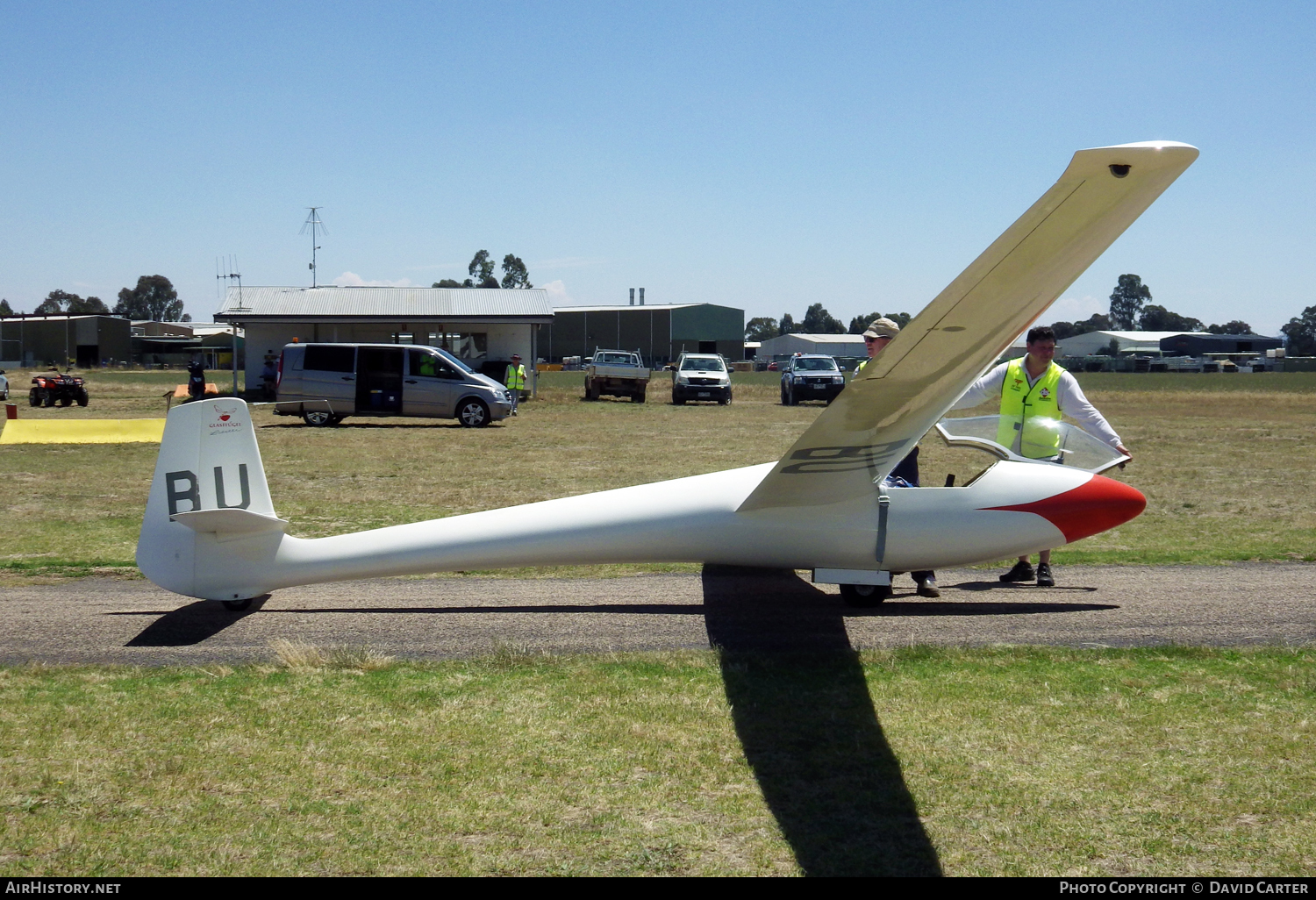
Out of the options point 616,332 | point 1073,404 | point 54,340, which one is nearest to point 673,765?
point 1073,404

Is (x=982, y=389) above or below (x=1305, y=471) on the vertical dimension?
above

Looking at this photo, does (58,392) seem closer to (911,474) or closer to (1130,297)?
(911,474)

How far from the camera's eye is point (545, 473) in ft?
49.1

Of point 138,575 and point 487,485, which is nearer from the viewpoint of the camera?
point 138,575

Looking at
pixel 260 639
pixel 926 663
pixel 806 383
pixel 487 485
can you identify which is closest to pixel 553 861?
pixel 926 663

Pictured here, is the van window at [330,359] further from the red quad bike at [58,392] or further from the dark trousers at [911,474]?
the dark trousers at [911,474]

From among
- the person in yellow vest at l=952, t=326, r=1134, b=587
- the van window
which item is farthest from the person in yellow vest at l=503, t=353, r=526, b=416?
the person in yellow vest at l=952, t=326, r=1134, b=587

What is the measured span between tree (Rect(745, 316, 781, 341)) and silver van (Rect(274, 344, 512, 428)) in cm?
16578

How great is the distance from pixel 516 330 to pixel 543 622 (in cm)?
2883

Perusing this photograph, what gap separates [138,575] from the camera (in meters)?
8.27

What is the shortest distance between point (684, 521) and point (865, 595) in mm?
1499

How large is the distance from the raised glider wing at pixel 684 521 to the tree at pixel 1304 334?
17963 centimetres

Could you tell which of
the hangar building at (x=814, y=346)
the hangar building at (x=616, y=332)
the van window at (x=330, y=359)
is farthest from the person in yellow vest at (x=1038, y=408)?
the hangar building at (x=814, y=346)

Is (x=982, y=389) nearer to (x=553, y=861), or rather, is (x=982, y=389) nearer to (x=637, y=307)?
(x=553, y=861)
